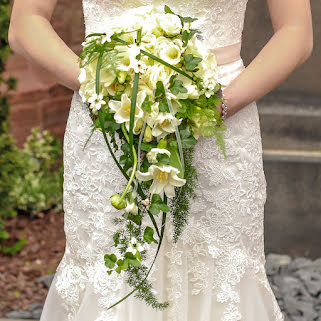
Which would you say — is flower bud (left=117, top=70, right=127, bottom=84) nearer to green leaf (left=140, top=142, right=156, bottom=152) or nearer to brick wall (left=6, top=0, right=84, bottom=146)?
green leaf (left=140, top=142, right=156, bottom=152)

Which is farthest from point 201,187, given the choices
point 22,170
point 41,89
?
point 41,89

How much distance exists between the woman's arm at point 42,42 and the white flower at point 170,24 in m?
0.40

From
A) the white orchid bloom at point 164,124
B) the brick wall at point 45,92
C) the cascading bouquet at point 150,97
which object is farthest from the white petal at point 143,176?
the brick wall at point 45,92

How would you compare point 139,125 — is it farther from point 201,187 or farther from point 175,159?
point 201,187

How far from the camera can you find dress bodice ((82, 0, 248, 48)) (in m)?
2.38

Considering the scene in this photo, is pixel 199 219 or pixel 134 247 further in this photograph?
pixel 199 219

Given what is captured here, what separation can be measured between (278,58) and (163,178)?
644mm

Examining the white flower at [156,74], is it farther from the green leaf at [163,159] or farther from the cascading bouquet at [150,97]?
the green leaf at [163,159]

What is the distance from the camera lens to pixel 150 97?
6.47 ft

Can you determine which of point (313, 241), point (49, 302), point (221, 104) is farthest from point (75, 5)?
point (221, 104)

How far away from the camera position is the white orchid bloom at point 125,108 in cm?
195

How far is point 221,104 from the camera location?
A: 2217 mm

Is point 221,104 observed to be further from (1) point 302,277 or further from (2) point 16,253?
(2) point 16,253

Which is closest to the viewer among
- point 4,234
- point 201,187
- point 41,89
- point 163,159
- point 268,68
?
point 163,159
